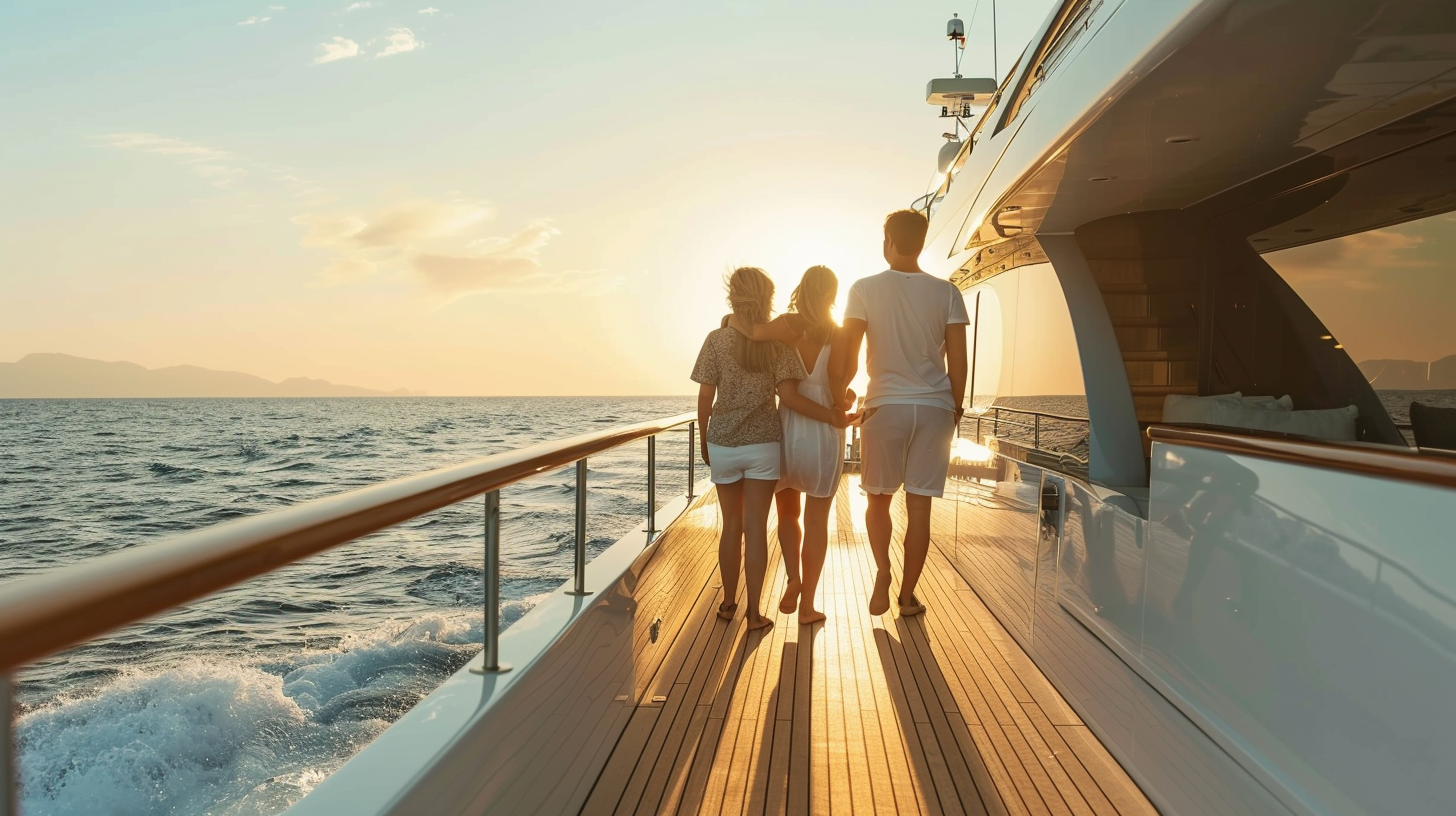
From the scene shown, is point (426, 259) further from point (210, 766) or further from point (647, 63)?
point (210, 766)

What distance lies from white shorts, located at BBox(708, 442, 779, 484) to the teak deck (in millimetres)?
320

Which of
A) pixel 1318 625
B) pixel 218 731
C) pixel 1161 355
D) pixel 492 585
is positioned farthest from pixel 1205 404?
pixel 218 731

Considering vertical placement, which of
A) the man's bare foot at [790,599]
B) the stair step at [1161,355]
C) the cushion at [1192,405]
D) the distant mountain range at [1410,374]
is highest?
the stair step at [1161,355]

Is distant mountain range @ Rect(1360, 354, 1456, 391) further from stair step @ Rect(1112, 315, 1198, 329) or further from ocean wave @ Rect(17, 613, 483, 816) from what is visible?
ocean wave @ Rect(17, 613, 483, 816)

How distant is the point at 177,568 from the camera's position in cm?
74

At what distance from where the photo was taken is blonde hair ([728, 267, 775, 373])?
3.63m

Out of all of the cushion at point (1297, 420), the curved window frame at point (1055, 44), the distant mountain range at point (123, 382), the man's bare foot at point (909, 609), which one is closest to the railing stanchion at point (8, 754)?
the cushion at point (1297, 420)

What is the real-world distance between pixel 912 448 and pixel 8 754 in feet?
11.3

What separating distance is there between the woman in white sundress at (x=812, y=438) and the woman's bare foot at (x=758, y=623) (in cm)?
13

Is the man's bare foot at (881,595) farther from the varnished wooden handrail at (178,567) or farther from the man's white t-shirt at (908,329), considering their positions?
the varnished wooden handrail at (178,567)

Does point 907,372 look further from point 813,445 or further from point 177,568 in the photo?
point 177,568

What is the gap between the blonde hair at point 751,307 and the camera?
11.9ft

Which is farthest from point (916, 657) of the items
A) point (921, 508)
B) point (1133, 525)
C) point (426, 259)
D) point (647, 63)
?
point (426, 259)

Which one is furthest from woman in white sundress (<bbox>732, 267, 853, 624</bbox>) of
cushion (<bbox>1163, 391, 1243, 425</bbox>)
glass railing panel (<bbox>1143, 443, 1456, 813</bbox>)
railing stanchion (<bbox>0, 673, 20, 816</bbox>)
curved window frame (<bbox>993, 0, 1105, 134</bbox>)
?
railing stanchion (<bbox>0, 673, 20, 816</bbox>)
